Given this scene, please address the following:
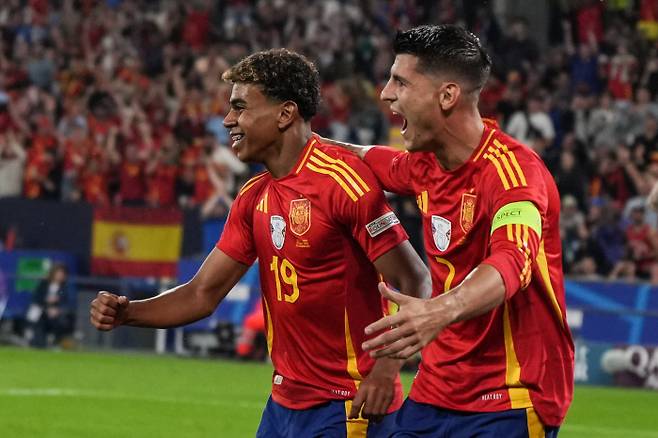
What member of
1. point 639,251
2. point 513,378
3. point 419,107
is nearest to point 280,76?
point 419,107

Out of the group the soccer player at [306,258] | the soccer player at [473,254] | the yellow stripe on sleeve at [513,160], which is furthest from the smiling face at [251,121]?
the yellow stripe on sleeve at [513,160]

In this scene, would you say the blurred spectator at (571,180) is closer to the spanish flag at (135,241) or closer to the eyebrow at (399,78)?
the spanish flag at (135,241)

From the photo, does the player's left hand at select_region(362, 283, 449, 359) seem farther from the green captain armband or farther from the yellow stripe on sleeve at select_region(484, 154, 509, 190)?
the yellow stripe on sleeve at select_region(484, 154, 509, 190)

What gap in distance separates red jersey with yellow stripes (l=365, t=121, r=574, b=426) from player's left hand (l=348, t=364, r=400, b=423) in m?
0.23

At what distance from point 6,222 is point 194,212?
2.66 meters

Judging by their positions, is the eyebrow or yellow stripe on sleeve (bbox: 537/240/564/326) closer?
yellow stripe on sleeve (bbox: 537/240/564/326)

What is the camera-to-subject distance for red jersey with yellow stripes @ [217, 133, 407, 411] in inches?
219

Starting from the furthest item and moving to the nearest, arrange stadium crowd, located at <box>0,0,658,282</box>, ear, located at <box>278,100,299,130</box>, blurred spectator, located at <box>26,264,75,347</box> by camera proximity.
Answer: stadium crowd, located at <box>0,0,658,282</box> → blurred spectator, located at <box>26,264,75,347</box> → ear, located at <box>278,100,299,130</box>

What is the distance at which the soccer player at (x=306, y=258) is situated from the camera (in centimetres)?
552

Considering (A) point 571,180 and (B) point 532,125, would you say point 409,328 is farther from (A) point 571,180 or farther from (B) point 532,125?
(B) point 532,125

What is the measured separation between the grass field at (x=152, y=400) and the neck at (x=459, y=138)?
698cm

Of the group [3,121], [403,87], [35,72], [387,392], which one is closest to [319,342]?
[387,392]

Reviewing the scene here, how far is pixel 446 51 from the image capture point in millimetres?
4848

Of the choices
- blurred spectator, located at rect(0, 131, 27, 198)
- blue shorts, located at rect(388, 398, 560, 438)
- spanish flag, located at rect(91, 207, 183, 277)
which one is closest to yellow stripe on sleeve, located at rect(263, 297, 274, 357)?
blue shorts, located at rect(388, 398, 560, 438)
